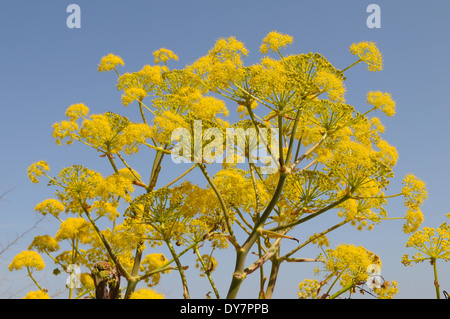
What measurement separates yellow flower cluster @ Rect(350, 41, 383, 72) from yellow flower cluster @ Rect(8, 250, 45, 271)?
22.2 ft

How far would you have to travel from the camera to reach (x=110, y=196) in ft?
23.1

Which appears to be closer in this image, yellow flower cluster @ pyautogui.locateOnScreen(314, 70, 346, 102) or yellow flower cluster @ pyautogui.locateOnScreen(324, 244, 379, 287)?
yellow flower cluster @ pyautogui.locateOnScreen(314, 70, 346, 102)

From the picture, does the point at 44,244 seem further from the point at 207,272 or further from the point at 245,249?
the point at 245,249

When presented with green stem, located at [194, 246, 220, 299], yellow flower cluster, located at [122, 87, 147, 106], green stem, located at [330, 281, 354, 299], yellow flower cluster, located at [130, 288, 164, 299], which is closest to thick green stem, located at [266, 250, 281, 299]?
green stem, located at [194, 246, 220, 299]

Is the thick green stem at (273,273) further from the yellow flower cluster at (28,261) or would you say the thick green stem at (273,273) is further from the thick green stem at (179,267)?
the yellow flower cluster at (28,261)

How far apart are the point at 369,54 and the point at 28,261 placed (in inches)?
277

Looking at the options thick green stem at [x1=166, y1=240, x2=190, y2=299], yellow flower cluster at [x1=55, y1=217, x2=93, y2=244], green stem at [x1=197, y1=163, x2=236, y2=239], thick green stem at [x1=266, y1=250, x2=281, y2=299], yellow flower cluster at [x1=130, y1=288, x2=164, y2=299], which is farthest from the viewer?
yellow flower cluster at [x1=55, y1=217, x2=93, y2=244]

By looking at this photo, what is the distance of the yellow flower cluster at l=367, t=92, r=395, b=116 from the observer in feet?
21.3

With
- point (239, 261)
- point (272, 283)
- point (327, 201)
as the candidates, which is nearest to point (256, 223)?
point (239, 261)

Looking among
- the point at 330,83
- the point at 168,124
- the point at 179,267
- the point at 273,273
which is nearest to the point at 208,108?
the point at 168,124

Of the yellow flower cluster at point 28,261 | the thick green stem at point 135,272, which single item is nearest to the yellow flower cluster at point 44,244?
the yellow flower cluster at point 28,261

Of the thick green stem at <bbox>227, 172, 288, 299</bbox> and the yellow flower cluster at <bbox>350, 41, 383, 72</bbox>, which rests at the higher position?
the yellow flower cluster at <bbox>350, 41, 383, 72</bbox>

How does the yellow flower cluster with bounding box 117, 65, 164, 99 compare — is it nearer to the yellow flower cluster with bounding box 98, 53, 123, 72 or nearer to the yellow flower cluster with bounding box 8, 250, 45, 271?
the yellow flower cluster with bounding box 98, 53, 123, 72

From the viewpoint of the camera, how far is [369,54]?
20.5 feet
